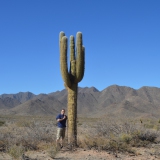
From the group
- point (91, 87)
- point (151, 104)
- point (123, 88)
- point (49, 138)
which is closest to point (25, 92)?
point (91, 87)

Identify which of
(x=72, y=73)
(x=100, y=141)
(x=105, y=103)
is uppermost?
(x=105, y=103)

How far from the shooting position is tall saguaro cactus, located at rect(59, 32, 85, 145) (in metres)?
12.0

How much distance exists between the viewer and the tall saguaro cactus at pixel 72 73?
12.0 meters

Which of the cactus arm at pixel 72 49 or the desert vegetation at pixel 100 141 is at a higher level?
the cactus arm at pixel 72 49

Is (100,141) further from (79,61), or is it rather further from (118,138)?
(79,61)

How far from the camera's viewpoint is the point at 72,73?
1239cm

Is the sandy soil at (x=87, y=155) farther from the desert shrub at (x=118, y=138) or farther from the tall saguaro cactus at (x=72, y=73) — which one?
the tall saguaro cactus at (x=72, y=73)

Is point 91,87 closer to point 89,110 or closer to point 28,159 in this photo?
point 89,110

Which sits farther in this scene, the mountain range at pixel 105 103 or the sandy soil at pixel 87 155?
the mountain range at pixel 105 103

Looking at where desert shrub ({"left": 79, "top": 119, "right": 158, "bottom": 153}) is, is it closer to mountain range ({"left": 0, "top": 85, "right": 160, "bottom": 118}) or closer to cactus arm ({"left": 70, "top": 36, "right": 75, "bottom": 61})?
cactus arm ({"left": 70, "top": 36, "right": 75, "bottom": 61})

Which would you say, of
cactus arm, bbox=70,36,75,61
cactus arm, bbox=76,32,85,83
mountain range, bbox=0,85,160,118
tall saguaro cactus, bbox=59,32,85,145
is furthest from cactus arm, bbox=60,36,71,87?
mountain range, bbox=0,85,160,118

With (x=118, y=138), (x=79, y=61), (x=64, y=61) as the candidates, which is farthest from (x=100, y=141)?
(x=64, y=61)

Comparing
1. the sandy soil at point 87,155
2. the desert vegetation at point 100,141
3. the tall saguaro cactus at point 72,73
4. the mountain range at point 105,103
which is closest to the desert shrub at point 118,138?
the desert vegetation at point 100,141

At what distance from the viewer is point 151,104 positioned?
3450 inches
